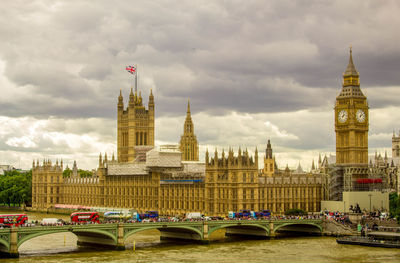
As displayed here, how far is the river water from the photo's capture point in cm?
8812

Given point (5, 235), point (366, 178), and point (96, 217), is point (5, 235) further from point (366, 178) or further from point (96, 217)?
point (366, 178)

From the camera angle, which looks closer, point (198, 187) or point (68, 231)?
point (68, 231)

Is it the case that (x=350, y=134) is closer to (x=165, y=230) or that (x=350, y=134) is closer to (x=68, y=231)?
(x=165, y=230)

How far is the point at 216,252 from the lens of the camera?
94.7m

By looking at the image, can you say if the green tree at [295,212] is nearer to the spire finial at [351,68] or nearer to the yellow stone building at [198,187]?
the yellow stone building at [198,187]

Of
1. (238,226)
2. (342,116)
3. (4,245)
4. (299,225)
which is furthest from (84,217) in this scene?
(342,116)

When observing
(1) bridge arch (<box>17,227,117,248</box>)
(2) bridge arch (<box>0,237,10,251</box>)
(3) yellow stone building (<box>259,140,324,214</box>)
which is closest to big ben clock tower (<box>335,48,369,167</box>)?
(3) yellow stone building (<box>259,140,324,214</box>)

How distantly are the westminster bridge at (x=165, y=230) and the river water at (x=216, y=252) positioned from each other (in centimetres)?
202

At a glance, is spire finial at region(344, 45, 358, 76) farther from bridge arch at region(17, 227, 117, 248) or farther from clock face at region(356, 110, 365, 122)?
bridge arch at region(17, 227, 117, 248)

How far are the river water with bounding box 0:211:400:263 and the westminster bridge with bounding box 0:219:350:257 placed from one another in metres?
2.02

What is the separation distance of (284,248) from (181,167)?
227ft

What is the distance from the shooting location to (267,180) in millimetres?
141750

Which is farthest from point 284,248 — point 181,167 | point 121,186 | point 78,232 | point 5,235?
point 121,186

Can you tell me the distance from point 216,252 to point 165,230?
15.9 meters
